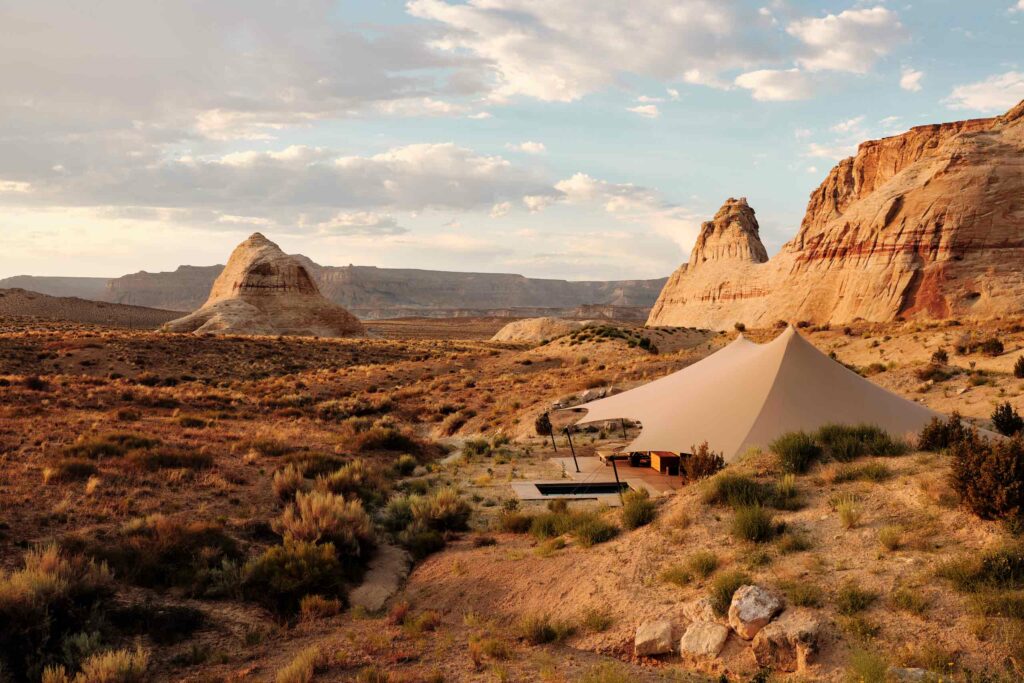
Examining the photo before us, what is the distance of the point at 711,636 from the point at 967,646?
7.25 ft

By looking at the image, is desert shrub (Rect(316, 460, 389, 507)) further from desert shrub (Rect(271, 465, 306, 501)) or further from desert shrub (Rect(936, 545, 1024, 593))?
desert shrub (Rect(936, 545, 1024, 593))

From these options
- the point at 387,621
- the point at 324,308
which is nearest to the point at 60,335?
the point at 324,308

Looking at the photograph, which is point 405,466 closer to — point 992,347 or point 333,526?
point 333,526

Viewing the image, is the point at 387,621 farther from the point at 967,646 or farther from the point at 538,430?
the point at 538,430

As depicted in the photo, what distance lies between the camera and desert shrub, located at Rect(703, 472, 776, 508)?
9445mm

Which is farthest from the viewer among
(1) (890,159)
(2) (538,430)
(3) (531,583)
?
(1) (890,159)

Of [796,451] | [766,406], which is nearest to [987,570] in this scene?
[796,451]

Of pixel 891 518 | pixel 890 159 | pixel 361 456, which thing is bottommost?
pixel 361 456

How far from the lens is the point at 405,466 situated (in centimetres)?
1705

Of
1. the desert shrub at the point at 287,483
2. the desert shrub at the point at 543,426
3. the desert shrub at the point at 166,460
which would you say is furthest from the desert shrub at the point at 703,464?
the desert shrub at the point at 166,460

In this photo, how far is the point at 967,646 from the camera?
5887 millimetres

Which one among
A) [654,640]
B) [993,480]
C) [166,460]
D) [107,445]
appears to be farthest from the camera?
[107,445]

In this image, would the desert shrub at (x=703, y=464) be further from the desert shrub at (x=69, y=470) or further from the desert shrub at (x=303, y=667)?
the desert shrub at (x=69, y=470)

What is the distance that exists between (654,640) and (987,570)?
11.0ft
